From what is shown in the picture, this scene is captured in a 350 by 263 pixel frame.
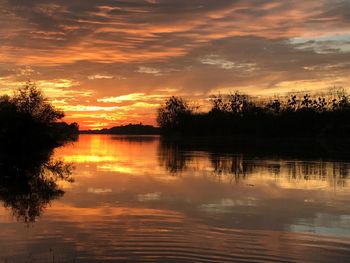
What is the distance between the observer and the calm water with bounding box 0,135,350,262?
36.3ft

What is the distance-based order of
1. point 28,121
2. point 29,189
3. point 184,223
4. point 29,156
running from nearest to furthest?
point 184,223
point 29,189
point 29,156
point 28,121

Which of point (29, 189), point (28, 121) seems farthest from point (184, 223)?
point (28, 121)

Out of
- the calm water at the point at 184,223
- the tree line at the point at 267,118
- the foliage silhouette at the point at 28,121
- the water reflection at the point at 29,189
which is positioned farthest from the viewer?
the tree line at the point at 267,118

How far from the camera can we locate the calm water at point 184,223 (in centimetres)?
1105

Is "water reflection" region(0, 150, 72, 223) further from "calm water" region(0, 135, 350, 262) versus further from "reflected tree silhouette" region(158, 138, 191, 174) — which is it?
"reflected tree silhouette" region(158, 138, 191, 174)

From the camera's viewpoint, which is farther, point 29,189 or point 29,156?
point 29,156

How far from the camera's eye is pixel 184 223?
14.8m

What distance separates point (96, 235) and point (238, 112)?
125940 millimetres

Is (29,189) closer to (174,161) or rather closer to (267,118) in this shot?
(174,161)

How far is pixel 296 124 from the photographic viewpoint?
116 meters

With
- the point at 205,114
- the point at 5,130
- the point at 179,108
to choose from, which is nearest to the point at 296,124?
the point at 205,114

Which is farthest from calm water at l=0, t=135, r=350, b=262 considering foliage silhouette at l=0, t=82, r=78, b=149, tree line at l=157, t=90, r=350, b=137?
tree line at l=157, t=90, r=350, b=137

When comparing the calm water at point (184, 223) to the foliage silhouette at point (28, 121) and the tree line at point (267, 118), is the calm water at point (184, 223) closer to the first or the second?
the foliage silhouette at point (28, 121)

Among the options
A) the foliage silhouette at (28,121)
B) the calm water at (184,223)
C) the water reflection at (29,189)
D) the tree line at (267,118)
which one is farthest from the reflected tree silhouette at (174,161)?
the tree line at (267,118)
